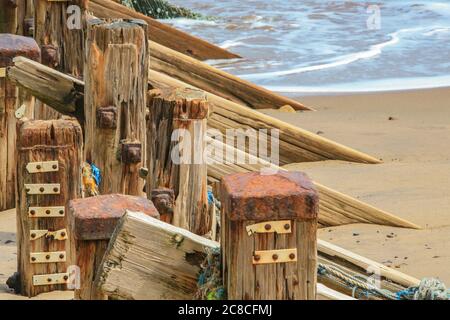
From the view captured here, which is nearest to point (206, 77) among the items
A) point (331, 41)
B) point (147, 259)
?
point (147, 259)

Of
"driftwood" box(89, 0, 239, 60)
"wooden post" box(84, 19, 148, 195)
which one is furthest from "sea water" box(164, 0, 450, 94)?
"wooden post" box(84, 19, 148, 195)

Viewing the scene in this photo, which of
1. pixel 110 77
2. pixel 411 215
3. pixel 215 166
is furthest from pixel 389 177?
pixel 110 77

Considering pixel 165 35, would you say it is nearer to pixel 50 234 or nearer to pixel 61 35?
pixel 61 35

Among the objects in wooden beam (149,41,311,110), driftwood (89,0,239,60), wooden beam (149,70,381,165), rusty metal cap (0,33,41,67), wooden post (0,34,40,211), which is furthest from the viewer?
driftwood (89,0,239,60)

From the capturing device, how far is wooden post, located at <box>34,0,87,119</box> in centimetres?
688

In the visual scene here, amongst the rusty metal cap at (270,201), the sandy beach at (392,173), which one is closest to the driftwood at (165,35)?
the sandy beach at (392,173)

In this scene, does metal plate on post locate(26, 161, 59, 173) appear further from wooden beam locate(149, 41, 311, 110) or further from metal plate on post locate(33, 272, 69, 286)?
wooden beam locate(149, 41, 311, 110)

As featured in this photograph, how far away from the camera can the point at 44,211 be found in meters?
5.16

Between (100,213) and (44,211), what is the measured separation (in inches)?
55.6

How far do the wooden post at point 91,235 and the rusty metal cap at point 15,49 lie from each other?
2708 mm

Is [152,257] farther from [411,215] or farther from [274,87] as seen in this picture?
[274,87]

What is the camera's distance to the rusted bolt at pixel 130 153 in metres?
5.63

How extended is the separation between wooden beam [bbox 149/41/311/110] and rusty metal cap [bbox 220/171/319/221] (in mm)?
5066
